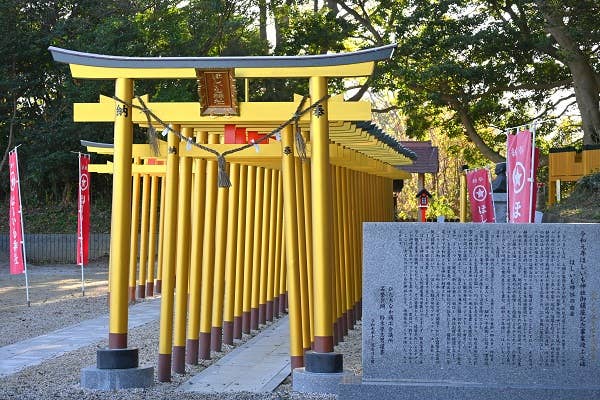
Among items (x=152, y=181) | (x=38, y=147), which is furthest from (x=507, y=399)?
(x=38, y=147)

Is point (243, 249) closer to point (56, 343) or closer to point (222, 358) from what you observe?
point (222, 358)

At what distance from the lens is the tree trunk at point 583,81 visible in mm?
26391

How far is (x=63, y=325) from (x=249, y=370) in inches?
233

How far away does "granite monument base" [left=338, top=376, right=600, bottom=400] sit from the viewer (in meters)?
7.63

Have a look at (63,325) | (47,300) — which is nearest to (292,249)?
(63,325)

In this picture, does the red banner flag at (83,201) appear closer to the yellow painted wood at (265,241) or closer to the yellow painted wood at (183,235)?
the yellow painted wood at (265,241)

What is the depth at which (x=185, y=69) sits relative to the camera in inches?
359

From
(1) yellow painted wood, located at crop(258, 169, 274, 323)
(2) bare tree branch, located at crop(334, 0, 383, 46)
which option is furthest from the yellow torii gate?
(2) bare tree branch, located at crop(334, 0, 383, 46)

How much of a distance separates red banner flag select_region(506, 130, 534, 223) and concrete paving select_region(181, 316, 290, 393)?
316cm

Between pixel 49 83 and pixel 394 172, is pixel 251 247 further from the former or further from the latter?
pixel 49 83

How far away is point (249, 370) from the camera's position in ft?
34.0

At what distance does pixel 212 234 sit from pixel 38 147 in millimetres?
23329

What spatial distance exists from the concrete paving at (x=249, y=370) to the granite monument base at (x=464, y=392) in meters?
1.54

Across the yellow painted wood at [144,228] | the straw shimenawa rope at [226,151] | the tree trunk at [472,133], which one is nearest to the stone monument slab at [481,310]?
the straw shimenawa rope at [226,151]
